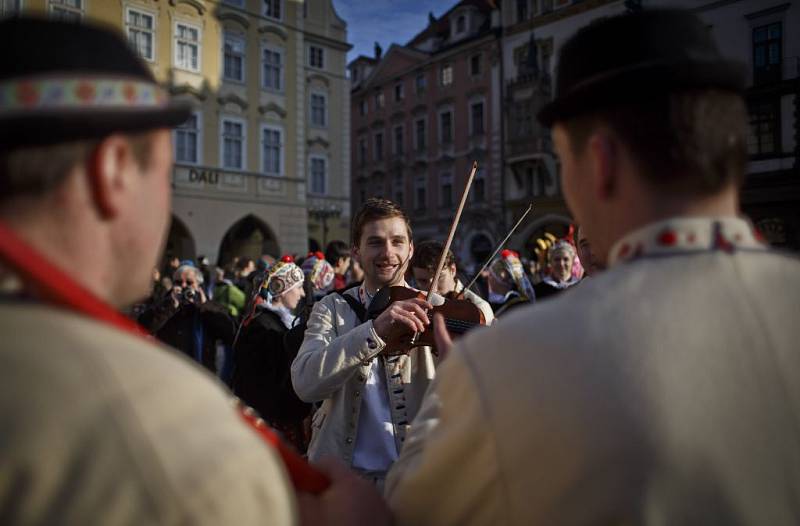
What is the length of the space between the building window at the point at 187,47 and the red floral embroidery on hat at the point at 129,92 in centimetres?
2108

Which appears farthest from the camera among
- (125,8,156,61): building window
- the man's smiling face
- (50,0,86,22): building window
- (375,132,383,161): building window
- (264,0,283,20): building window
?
(375,132,383,161): building window

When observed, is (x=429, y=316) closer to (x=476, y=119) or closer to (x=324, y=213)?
(x=324, y=213)

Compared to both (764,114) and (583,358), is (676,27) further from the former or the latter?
(764,114)

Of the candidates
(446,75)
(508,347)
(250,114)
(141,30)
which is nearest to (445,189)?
(446,75)

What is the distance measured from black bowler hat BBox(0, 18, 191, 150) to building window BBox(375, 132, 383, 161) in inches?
1389

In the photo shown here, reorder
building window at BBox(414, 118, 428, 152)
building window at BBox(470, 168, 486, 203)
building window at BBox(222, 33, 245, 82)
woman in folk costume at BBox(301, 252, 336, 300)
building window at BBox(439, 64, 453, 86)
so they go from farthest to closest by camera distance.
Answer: building window at BBox(414, 118, 428, 152) < building window at BBox(439, 64, 453, 86) < building window at BBox(470, 168, 486, 203) < building window at BBox(222, 33, 245, 82) < woman in folk costume at BBox(301, 252, 336, 300)

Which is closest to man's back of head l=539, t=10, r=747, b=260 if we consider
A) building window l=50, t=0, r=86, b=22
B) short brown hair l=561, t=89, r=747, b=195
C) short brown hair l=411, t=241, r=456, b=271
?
short brown hair l=561, t=89, r=747, b=195

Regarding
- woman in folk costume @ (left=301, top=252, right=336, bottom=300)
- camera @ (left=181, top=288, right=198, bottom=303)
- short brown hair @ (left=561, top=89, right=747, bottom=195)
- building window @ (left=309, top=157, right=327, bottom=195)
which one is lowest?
camera @ (left=181, top=288, right=198, bottom=303)

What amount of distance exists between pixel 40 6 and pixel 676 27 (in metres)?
20.4

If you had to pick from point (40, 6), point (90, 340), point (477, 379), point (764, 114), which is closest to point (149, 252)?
point (90, 340)

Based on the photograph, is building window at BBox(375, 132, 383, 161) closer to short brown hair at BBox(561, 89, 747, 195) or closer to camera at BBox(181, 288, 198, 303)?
camera at BBox(181, 288, 198, 303)

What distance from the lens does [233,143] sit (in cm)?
2166

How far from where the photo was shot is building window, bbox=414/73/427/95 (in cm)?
3294

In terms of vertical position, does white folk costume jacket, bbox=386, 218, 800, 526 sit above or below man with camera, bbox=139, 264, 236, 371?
above
